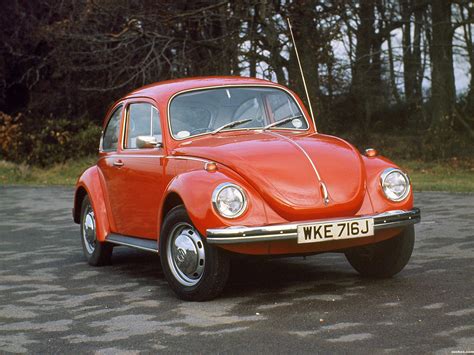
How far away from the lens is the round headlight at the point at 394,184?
22.5ft

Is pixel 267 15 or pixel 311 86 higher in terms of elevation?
pixel 267 15

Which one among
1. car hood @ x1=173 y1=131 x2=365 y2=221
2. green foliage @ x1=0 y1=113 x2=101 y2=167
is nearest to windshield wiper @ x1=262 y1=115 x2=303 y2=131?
car hood @ x1=173 y1=131 x2=365 y2=221

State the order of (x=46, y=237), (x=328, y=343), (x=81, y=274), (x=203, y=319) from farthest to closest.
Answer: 1. (x=46, y=237)
2. (x=81, y=274)
3. (x=203, y=319)
4. (x=328, y=343)

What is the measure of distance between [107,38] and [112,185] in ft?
61.5

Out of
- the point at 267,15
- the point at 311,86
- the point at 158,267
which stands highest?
the point at 267,15

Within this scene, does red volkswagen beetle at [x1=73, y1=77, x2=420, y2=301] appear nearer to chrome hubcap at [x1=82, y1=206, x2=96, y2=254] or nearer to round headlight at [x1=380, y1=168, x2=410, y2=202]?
round headlight at [x1=380, y1=168, x2=410, y2=202]

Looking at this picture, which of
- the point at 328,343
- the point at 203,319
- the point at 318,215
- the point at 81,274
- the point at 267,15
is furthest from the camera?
the point at 267,15

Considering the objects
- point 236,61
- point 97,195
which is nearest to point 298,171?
point 97,195

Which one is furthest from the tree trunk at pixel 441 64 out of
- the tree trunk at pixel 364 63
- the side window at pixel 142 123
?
the side window at pixel 142 123

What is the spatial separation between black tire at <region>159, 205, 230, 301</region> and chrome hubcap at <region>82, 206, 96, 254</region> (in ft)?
7.46

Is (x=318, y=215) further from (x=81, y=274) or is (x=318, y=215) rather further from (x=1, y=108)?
(x=1, y=108)

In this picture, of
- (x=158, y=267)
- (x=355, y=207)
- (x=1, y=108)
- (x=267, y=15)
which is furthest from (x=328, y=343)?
(x=1, y=108)

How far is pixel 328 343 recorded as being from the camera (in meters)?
5.13

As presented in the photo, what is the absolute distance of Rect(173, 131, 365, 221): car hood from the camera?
648cm
